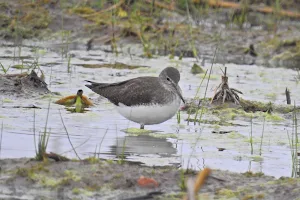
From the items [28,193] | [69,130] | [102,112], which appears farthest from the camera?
[102,112]

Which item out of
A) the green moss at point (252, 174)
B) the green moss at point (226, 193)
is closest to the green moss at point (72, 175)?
the green moss at point (226, 193)

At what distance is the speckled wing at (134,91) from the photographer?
289 inches

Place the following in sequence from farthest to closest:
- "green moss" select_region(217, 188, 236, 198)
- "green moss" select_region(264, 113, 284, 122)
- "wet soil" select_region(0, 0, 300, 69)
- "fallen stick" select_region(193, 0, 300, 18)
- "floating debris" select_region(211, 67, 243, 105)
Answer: "fallen stick" select_region(193, 0, 300, 18) → "wet soil" select_region(0, 0, 300, 69) → "floating debris" select_region(211, 67, 243, 105) → "green moss" select_region(264, 113, 284, 122) → "green moss" select_region(217, 188, 236, 198)

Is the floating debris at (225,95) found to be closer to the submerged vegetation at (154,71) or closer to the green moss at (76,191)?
the submerged vegetation at (154,71)

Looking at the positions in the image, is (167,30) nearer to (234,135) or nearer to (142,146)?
(234,135)

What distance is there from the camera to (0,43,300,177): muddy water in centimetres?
615

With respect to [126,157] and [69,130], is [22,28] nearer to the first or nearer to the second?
[69,130]

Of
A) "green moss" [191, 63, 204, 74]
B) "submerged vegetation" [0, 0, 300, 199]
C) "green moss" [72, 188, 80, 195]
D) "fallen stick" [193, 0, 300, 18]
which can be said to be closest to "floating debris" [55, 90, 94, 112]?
"submerged vegetation" [0, 0, 300, 199]

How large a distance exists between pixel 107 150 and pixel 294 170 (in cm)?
164

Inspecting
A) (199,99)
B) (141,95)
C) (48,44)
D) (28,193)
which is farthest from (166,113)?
(48,44)

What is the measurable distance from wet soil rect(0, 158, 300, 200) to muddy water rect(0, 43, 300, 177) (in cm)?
31

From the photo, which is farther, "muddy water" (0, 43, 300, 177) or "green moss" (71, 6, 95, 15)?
"green moss" (71, 6, 95, 15)

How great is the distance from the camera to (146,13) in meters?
13.8

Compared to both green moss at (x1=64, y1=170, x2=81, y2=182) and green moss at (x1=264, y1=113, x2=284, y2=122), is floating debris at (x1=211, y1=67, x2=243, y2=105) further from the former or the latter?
green moss at (x1=64, y1=170, x2=81, y2=182)
